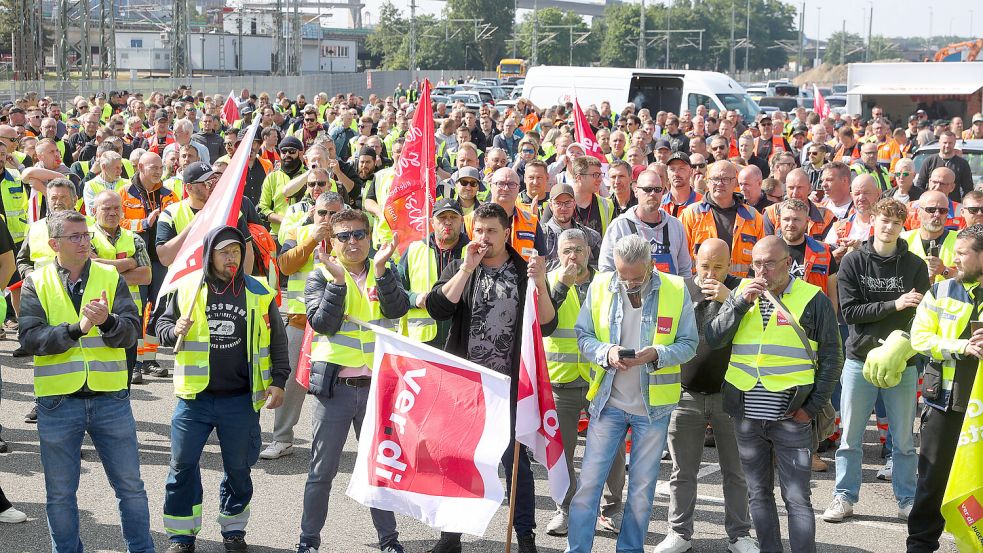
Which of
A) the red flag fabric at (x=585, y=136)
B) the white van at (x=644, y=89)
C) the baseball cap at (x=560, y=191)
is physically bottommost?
the baseball cap at (x=560, y=191)

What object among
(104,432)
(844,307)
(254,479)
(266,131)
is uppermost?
(266,131)

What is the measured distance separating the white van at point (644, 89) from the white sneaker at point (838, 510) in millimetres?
19935

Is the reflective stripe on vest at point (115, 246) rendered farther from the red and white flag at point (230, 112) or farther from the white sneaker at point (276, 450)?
the red and white flag at point (230, 112)

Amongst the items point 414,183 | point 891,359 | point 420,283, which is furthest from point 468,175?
point 891,359

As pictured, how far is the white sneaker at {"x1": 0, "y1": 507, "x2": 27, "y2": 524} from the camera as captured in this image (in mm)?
6867

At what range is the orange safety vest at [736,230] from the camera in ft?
27.9

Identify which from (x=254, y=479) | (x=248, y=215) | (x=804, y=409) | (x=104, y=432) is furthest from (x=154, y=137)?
(x=804, y=409)

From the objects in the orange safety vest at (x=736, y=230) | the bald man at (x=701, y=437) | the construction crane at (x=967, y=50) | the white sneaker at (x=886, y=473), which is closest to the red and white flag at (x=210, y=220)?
the bald man at (x=701, y=437)

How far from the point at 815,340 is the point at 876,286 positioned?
1.38 meters

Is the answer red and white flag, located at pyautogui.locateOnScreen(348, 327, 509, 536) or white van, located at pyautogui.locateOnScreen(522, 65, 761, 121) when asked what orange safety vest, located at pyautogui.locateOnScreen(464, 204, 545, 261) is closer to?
red and white flag, located at pyautogui.locateOnScreen(348, 327, 509, 536)

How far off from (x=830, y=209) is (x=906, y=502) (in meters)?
3.22

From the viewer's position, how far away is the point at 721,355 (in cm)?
656

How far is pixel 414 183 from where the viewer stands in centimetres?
938

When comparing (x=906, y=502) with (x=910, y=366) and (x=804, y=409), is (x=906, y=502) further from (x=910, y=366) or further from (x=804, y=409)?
(x=804, y=409)
